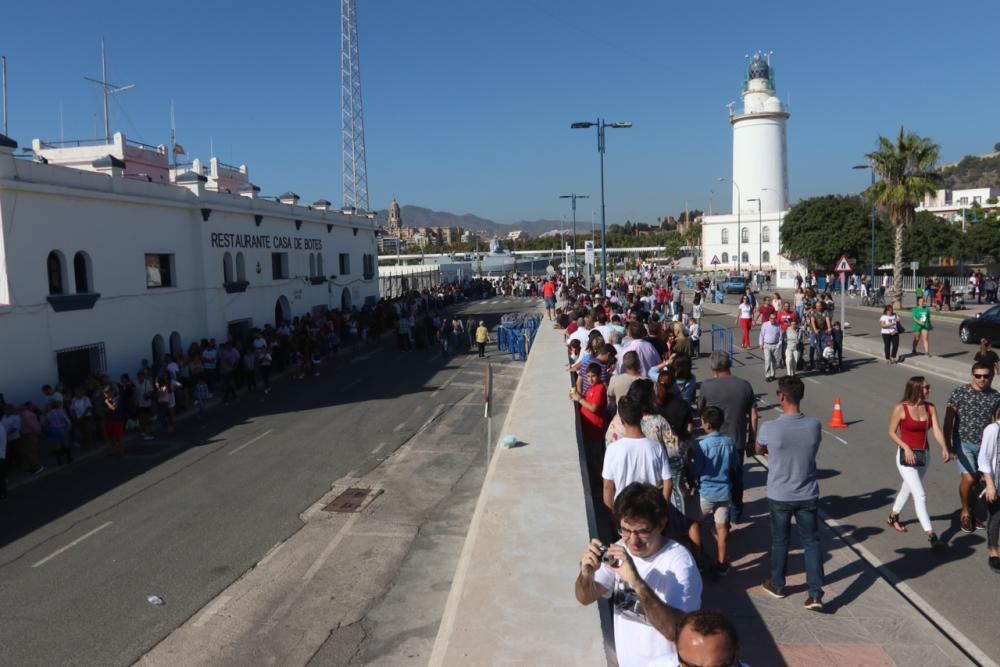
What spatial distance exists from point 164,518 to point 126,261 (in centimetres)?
1294

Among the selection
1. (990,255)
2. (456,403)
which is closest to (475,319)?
(456,403)

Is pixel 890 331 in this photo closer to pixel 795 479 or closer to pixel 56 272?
pixel 795 479

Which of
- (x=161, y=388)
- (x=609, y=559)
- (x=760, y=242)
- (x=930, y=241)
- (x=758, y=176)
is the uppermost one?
(x=758, y=176)

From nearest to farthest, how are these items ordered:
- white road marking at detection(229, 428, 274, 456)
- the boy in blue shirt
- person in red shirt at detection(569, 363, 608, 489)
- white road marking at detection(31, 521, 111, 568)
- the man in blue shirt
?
the man in blue shirt
the boy in blue shirt
person in red shirt at detection(569, 363, 608, 489)
white road marking at detection(31, 521, 111, 568)
white road marking at detection(229, 428, 274, 456)

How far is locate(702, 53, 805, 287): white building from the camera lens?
75.6m

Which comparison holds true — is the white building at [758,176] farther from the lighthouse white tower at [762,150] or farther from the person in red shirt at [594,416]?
the person in red shirt at [594,416]

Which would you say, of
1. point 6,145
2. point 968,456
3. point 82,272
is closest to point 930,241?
point 82,272

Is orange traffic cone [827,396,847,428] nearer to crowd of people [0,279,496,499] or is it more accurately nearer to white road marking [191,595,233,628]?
white road marking [191,595,233,628]

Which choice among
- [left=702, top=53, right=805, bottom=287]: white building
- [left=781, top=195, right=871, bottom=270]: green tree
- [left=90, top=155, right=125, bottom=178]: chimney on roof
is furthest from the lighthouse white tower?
[left=90, top=155, right=125, bottom=178]: chimney on roof

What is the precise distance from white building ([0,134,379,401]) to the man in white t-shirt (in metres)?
15.5

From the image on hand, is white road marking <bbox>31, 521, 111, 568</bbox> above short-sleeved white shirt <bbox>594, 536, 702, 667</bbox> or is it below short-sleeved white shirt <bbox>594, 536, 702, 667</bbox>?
below

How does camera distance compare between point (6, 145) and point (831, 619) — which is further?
point (6, 145)

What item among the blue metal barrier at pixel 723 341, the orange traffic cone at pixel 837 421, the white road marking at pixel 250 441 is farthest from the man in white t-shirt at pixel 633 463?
the blue metal barrier at pixel 723 341

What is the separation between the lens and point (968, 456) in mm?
7297
